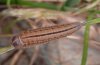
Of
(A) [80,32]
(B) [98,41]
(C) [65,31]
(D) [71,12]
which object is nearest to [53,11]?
(D) [71,12]

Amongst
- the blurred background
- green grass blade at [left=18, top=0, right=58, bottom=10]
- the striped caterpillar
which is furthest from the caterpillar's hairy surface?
green grass blade at [left=18, top=0, right=58, bottom=10]

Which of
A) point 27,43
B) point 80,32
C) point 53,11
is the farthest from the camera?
point 53,11

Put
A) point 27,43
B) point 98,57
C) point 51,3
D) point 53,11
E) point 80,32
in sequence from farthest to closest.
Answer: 1. point 51,3
2. point 53,11
3. point 80,32
4. point 98,57
5. point 27,43

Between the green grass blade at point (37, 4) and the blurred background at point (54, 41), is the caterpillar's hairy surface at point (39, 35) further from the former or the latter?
the green grass blade at point (37, 4)

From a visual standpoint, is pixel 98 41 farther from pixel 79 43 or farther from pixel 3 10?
pixel 3 10

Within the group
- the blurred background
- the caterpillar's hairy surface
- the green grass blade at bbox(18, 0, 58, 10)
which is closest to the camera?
the caterpillar's hairy surface

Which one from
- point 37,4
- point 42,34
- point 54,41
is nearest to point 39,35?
point 42,34

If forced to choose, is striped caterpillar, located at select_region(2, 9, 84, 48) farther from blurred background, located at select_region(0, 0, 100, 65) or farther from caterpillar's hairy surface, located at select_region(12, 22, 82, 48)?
blurred background, located at select_region(0, 0, 100, 65)
